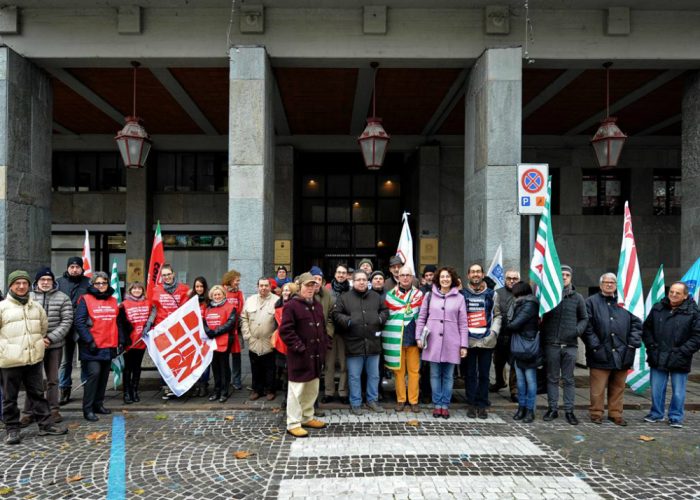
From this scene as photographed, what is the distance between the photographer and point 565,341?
20.6 feet

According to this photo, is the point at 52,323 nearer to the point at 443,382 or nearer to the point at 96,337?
the point at 96,337

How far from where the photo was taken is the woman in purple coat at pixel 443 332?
6.39 meters

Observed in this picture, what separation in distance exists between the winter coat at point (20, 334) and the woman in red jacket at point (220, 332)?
85.6 inches

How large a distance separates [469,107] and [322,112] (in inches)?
180

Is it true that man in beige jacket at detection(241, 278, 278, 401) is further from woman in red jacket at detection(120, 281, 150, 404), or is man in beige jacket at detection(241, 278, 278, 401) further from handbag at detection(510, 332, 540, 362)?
handbag at detection(510, 332, 540, 362)

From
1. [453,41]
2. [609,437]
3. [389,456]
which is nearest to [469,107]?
[453,41]

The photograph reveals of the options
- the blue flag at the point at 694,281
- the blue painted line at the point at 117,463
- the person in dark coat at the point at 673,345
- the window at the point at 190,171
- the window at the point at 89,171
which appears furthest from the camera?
the window at the point at 190,171

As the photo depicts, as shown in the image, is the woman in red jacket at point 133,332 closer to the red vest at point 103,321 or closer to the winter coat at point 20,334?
the red vest at point 103,321

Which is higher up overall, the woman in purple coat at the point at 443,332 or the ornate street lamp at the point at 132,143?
the ornate street lamp at the point at 132,143

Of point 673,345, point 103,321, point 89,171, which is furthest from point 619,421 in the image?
point 89,171

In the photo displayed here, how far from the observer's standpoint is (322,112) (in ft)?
43.0

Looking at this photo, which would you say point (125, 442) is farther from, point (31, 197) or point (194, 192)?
point (194, 192)

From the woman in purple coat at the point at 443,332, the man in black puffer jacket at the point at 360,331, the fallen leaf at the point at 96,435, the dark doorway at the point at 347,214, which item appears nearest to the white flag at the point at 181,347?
the fallen leaf at the point at 96,435

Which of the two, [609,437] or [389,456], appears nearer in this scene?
[389,456]
